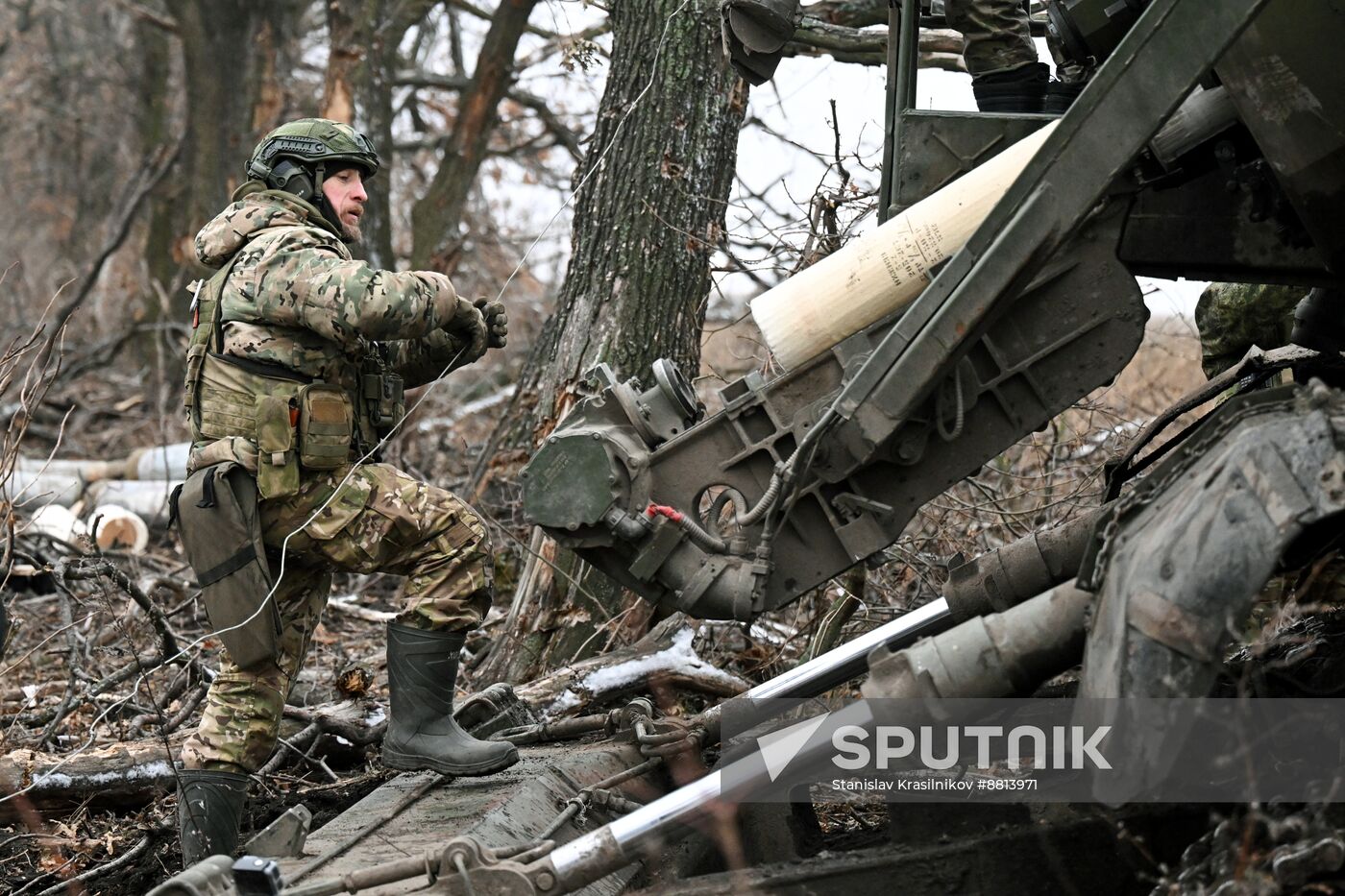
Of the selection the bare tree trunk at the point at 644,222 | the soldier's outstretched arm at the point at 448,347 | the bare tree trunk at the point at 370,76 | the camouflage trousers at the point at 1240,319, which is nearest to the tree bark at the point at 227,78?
the bare tree trunk at the point at 370,76

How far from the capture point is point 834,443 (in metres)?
4.07

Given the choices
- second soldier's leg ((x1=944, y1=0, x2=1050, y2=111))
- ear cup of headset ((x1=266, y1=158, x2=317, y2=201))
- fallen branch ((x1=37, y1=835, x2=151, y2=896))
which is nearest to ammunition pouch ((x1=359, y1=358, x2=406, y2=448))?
ear cup of headset ((x1=266, y1=158, x2=317, y2=201))

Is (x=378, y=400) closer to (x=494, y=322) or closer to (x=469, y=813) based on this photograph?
(x=494, y=322)

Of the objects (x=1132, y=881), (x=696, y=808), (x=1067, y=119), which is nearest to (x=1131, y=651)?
(x=1132, y=881)

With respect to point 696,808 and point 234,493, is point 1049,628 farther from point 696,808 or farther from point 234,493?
point 234,493

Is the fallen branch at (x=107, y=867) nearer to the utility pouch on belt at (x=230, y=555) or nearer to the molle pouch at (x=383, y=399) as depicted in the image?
the utility pouch on belt at (x=230, y=555)

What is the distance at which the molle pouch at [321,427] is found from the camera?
4.66m

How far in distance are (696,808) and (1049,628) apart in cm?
97

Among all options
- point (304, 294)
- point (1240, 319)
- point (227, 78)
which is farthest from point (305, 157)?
point (227, 78)

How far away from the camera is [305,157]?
485cm

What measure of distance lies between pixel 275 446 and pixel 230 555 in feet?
1.24

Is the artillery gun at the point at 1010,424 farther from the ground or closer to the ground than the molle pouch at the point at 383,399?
closer to the ground

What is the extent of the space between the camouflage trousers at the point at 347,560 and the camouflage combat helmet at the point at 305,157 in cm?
97

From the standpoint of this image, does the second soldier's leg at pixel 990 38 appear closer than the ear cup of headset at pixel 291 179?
Yes
